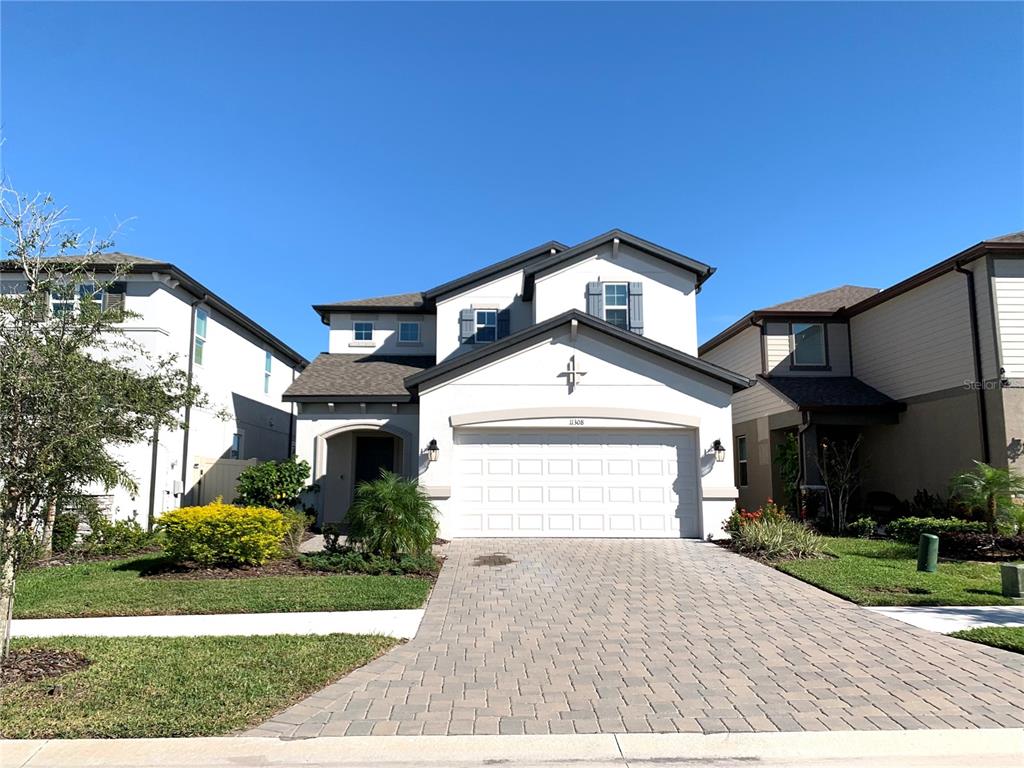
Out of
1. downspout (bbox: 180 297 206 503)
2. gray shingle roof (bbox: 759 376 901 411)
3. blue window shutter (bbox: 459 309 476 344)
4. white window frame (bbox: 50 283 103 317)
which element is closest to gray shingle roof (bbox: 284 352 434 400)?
blue window shutter (bbox: 459 309 476 344)

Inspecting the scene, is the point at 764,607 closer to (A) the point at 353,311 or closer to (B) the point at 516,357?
(B) the point at 516,357

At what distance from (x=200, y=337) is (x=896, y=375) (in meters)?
19.5

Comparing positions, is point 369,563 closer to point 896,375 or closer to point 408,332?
point 408,332

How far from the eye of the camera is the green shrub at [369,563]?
11383 millimetres

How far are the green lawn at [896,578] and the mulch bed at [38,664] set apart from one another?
950cm

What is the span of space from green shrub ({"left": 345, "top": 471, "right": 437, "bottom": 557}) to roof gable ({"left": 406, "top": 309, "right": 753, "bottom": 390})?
13.0 ft

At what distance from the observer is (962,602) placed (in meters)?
9.36

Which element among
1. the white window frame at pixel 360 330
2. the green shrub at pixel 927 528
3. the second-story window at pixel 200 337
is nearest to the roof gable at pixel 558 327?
the green shrub at pixel 927 528

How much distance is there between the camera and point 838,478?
18281mm

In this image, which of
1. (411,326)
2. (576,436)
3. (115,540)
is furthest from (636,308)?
(115,540)

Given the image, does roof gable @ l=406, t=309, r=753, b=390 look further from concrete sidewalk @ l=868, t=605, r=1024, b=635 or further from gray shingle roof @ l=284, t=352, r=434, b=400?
concrete sidewalk @ l=868, t=605, r=1024, b=635

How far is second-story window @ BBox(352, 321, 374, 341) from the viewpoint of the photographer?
2159cm

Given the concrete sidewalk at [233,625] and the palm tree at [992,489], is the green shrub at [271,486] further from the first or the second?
the palm tree at [992,489]

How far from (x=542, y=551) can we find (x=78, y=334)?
9.54m
